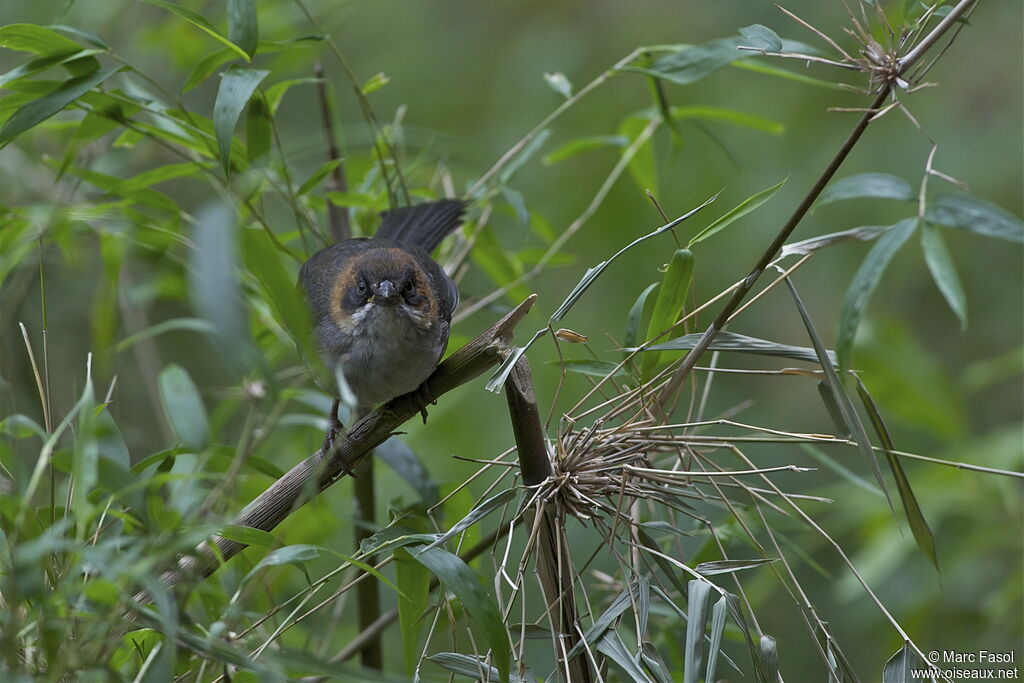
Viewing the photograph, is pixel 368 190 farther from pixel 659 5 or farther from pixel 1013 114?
pixel 1013 114

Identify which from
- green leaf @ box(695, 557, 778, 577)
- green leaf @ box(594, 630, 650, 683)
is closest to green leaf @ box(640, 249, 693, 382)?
green leaf @ box(695, 557, 778, 577)

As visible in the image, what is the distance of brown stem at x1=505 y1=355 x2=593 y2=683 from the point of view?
1.55 meters

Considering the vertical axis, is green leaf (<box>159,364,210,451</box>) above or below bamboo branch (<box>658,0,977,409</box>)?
below

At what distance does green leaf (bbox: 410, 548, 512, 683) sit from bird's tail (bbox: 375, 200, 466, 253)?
1447 mm

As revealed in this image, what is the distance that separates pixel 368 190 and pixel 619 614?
1.47m

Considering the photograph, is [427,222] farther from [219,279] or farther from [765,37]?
[219,279]

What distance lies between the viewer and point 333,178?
2.63 meters

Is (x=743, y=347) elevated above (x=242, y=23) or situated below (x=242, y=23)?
below

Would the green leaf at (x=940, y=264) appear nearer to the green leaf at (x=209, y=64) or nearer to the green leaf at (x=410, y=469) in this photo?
the green leaf at (x=410, y=469)

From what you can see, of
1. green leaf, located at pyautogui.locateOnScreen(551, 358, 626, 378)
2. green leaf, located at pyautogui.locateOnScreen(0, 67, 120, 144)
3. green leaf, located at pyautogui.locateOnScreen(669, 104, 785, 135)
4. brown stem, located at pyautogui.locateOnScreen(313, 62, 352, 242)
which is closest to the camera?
green leaf, located at pyautogui.locateOnScreen(0, 67, 120, 144)

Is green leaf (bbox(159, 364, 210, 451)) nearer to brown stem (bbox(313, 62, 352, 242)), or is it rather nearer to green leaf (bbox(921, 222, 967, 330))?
brown stem (bbox(313, 62, 352, 242))

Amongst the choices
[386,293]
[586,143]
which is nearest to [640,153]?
[586,143]

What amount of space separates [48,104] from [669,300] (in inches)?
53.8

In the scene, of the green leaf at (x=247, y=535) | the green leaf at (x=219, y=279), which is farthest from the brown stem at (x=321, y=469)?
the green leaf at (x=219, y=279)
